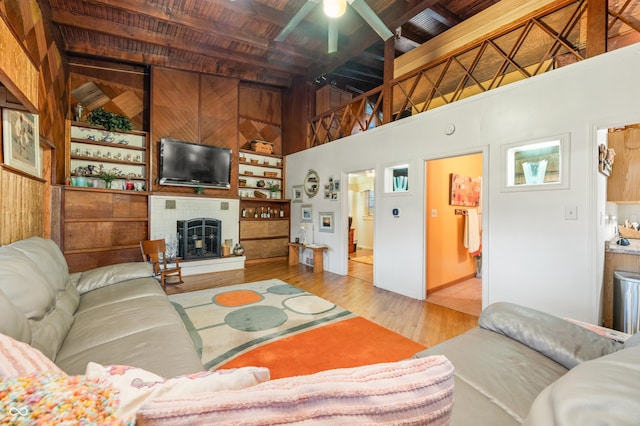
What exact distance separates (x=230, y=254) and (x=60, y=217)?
2.78 metres

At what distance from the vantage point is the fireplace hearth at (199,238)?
5.12 metres

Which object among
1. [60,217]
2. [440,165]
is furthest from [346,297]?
[60,217]

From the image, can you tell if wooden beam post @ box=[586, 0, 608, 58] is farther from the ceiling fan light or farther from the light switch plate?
the ceiling fan light

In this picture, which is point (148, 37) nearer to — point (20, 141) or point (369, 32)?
point (20, 141)

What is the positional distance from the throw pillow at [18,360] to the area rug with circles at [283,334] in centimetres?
145

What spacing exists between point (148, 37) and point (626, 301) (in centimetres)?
714

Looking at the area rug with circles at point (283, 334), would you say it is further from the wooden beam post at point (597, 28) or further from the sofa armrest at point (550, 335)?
the wooden beam post at point (597, 28)

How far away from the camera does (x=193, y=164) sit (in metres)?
5.28

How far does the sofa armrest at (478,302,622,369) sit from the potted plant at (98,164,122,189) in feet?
19.2

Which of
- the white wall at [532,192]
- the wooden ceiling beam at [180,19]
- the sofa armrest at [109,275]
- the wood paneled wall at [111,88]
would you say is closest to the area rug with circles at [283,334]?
the sofa armrest at [109,275]

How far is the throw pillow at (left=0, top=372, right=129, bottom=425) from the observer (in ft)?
1.34

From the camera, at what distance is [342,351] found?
2252 mm

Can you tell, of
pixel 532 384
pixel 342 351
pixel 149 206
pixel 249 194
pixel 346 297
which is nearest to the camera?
pixel 532 384

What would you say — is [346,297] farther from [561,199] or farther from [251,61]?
[251,61]
